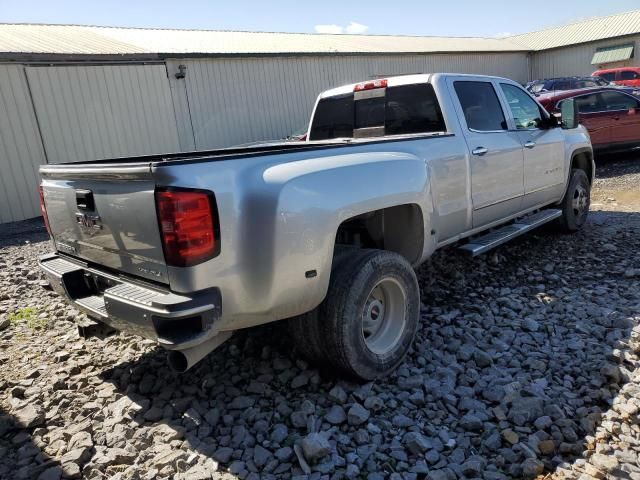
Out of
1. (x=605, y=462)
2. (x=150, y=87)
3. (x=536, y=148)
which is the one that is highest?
(x=150, y=87)

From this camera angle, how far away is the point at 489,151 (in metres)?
4.51

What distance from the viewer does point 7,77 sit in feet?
33.6

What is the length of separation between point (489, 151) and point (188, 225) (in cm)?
305

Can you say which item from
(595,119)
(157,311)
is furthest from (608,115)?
(157,311)

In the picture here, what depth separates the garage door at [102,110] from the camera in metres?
10.9

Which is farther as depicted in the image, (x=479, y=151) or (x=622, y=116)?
(x=622, y=116)

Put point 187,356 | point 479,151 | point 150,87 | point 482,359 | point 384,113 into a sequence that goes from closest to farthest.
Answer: point 187,356 → point 482,359 → point 479,151 → point 384,113 → point 150,87

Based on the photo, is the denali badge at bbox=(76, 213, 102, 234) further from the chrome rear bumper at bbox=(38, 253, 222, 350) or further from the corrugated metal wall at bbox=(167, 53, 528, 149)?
the corrugated metal wall at bbox=(167, 53, 528, 149)

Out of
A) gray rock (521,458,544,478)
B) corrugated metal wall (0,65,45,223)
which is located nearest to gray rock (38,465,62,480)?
gray rock (521,458,544,478)

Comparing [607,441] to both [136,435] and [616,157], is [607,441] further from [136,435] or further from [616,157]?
[616,157]

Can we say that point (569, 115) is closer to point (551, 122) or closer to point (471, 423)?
point (551, 122)

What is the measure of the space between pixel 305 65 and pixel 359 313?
47.5 feet

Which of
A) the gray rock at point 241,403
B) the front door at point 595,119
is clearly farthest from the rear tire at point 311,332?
the front door at point 595,119

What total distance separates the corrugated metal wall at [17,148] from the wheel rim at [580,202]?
10.1 meters
